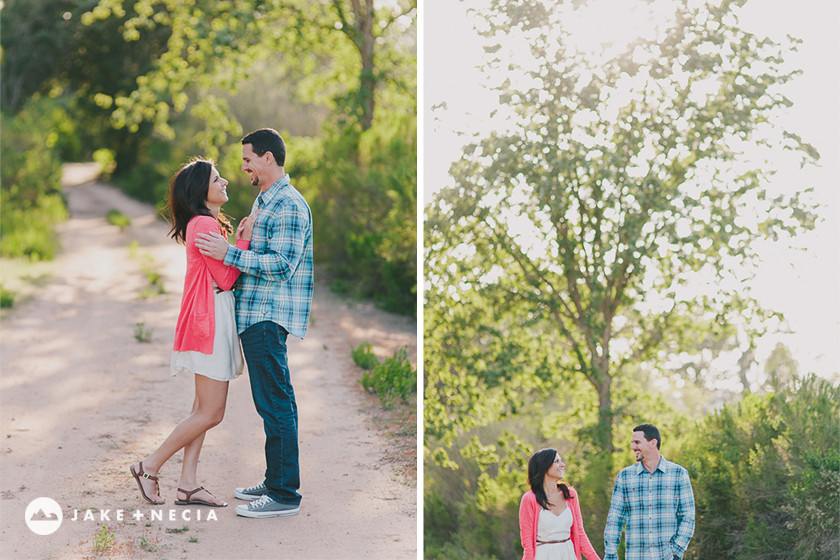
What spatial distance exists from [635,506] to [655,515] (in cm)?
8

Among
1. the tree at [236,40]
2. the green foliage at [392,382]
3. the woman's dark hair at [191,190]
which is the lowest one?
the green foliage at [392,382]

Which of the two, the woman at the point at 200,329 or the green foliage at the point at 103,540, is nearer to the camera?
the green foliage at the point at 103,540

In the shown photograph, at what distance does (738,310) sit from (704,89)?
1383 mm

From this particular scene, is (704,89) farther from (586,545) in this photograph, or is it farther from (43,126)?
(43,126)

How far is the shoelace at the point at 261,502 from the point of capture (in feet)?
11.3

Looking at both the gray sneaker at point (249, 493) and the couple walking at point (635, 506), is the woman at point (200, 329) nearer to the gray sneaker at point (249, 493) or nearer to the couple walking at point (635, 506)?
the gray sneaker at point (249, 493)

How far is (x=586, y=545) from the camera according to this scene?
336 centimetres

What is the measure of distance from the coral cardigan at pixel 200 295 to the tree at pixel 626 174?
2416mm

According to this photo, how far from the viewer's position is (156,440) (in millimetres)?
4434

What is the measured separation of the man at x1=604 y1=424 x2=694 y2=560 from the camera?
137 inches

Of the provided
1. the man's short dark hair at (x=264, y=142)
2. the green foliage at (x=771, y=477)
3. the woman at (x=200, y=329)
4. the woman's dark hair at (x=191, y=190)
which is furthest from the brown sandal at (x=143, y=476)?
the green foliage at (x=771, y=477)

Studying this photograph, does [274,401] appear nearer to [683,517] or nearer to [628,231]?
[683,517]

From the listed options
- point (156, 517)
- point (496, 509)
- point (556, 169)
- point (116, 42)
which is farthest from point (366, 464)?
point (116, 42)

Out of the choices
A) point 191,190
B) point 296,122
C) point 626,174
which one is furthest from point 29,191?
point 191,190
